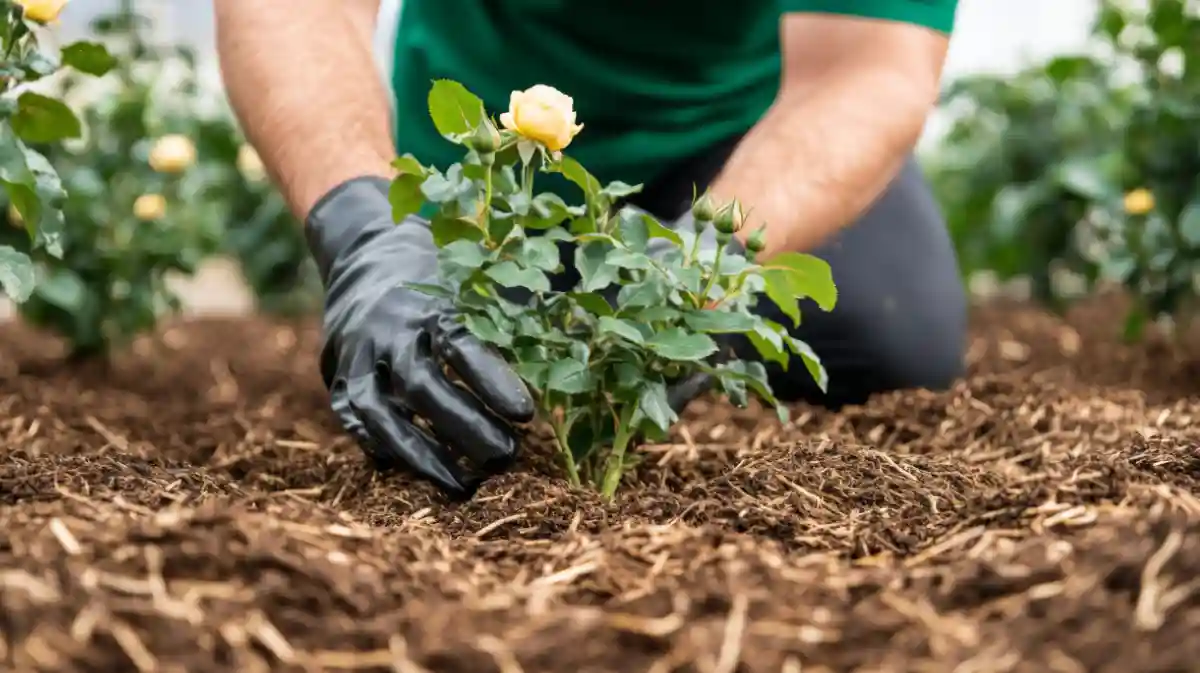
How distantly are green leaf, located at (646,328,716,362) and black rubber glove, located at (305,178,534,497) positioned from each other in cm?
17

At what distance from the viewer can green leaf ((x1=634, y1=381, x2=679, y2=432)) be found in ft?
3.86

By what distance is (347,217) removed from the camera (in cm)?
154

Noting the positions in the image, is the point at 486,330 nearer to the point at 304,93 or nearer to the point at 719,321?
the point at 719,321

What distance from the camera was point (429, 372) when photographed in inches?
50.3

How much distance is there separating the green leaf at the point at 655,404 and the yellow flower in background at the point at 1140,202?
1506mm

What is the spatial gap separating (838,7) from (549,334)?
0.98m

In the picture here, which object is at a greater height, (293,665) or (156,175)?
(293,665)

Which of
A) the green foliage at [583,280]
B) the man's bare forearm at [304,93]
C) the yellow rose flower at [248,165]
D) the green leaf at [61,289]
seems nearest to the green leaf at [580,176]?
the green foliage at [583,280]

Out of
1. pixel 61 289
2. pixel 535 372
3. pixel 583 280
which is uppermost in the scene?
pixel 583 280

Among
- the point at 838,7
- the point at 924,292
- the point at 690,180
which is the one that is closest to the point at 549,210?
the point at 838,7

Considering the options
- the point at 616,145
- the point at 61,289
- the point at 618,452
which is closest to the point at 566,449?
the point at 618,452

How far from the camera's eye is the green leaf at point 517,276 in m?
1.11

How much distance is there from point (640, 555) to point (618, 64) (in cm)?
143

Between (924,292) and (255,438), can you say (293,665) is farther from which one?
(924,292)
